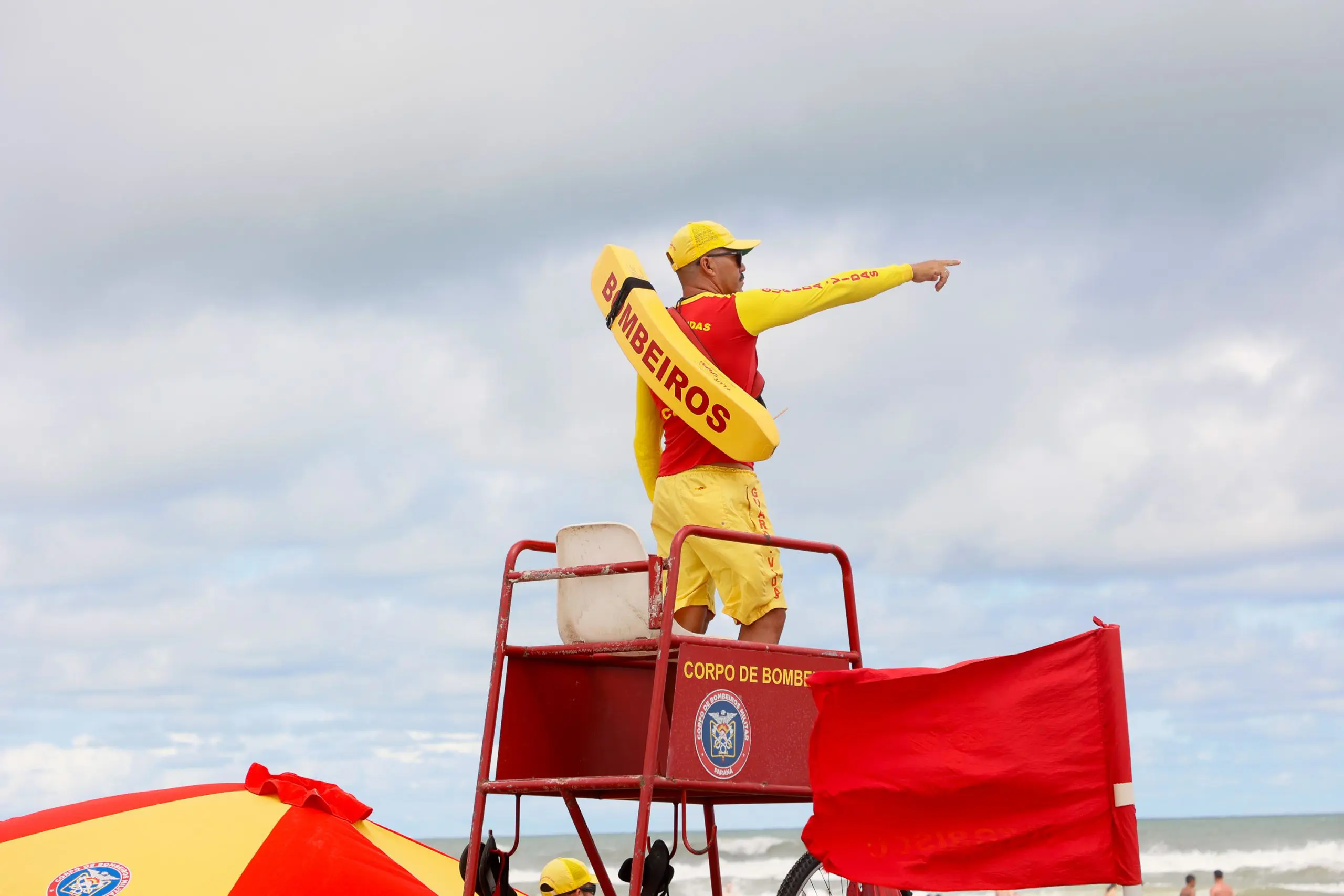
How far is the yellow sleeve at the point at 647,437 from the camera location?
6762 mm

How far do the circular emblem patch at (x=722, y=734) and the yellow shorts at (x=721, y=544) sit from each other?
0.43 meters

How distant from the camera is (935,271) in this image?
6.15 m

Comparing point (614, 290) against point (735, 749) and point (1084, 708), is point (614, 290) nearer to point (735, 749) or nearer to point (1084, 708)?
point (735, 749)

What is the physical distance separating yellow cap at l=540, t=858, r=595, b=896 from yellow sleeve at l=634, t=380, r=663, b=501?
2907 millimetres

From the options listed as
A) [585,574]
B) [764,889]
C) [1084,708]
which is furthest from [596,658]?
[764,889]

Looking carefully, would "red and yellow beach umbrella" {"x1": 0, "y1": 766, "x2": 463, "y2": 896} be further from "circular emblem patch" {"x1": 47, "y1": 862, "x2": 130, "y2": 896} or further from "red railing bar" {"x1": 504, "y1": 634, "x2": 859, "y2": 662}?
"red railing bar" {"x1": 504, "y1": 634, "x2": 859, "y2": 662}

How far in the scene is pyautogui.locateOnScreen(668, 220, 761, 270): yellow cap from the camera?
6586mm

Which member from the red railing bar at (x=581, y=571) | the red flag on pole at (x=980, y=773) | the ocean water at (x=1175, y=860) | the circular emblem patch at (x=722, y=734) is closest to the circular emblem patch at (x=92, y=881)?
the red railing bar at (x=581, y=571)

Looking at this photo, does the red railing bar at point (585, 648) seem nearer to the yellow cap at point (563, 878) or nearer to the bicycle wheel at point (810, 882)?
the bicycle wheel at point (810, 882)

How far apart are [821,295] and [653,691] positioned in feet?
5.65

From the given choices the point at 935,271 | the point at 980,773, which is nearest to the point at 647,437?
the point at 935,271

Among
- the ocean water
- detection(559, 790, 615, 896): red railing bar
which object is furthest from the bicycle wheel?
the ocean water

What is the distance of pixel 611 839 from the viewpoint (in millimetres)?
52188

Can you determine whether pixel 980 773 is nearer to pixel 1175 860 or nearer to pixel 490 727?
pixel 490 727
